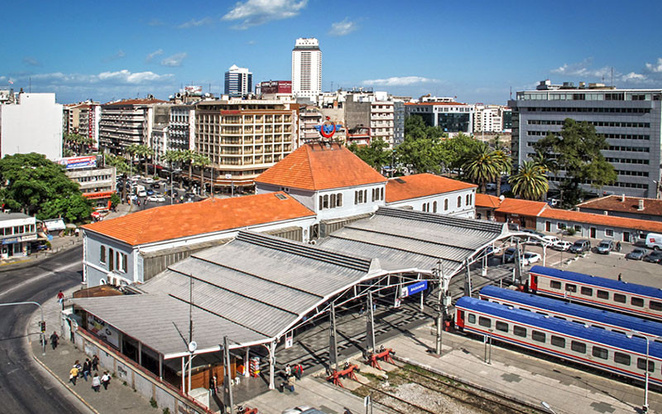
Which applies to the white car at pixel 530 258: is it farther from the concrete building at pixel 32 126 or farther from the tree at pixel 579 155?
the concrete building at pixel 32 126

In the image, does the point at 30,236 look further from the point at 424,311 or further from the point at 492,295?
the point at 492,295

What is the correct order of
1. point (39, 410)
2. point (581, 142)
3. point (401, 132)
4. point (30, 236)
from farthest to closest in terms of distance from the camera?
point (401, 132)
point (581, 142)
point (30, 236)
point (39, 410)

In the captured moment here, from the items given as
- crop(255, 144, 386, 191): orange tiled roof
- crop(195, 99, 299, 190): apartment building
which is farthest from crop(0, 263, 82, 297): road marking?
crop(195, 99, 299, 190): apartment building

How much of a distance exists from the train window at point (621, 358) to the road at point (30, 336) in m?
33.4

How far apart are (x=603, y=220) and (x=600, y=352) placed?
50341 mm

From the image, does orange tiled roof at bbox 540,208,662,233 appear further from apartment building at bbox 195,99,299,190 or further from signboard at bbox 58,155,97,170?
signboard at bbox 58,155,97,170

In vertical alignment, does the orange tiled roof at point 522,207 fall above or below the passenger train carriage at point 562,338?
above

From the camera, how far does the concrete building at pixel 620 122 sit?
108 meters

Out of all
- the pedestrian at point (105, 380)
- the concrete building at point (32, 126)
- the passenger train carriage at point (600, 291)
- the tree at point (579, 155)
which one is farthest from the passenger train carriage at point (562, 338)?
the concrete building at point (32, 126)

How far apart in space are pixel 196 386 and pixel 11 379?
42.4ft

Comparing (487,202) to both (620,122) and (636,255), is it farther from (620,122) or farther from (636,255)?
(620,122)

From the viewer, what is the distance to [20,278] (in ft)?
212

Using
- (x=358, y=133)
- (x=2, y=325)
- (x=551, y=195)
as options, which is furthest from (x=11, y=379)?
(x=358, y=133)

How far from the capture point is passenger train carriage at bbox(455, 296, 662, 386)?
38.3 meters
